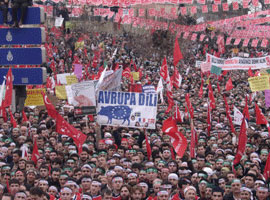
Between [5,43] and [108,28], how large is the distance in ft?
155

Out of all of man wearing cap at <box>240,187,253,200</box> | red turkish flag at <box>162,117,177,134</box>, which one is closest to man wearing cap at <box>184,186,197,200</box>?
man wearing cap at <box>240,187,253,200</box>

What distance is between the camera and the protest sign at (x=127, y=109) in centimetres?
1414

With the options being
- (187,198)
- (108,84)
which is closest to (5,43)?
(108,84)

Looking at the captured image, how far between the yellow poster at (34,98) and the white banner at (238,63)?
32.6 ft

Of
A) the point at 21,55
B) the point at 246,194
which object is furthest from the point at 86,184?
the point at 21,55

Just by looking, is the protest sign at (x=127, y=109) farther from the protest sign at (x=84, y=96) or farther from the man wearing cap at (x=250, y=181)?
the man wearing cap at (x=250, y=181)

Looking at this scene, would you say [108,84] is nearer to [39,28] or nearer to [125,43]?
[39,28]

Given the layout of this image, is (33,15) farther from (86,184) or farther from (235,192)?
(235,192)

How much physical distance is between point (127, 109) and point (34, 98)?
432cm

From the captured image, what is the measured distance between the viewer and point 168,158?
12297 mm

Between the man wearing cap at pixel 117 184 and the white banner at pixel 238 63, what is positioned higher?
the man wearing cap at pixel 117 184

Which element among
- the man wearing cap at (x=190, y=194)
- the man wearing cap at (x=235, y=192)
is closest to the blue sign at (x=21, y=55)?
the man wearing cap at (x=235, y=192)

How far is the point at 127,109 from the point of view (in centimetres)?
1427

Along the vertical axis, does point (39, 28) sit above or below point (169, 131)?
above
